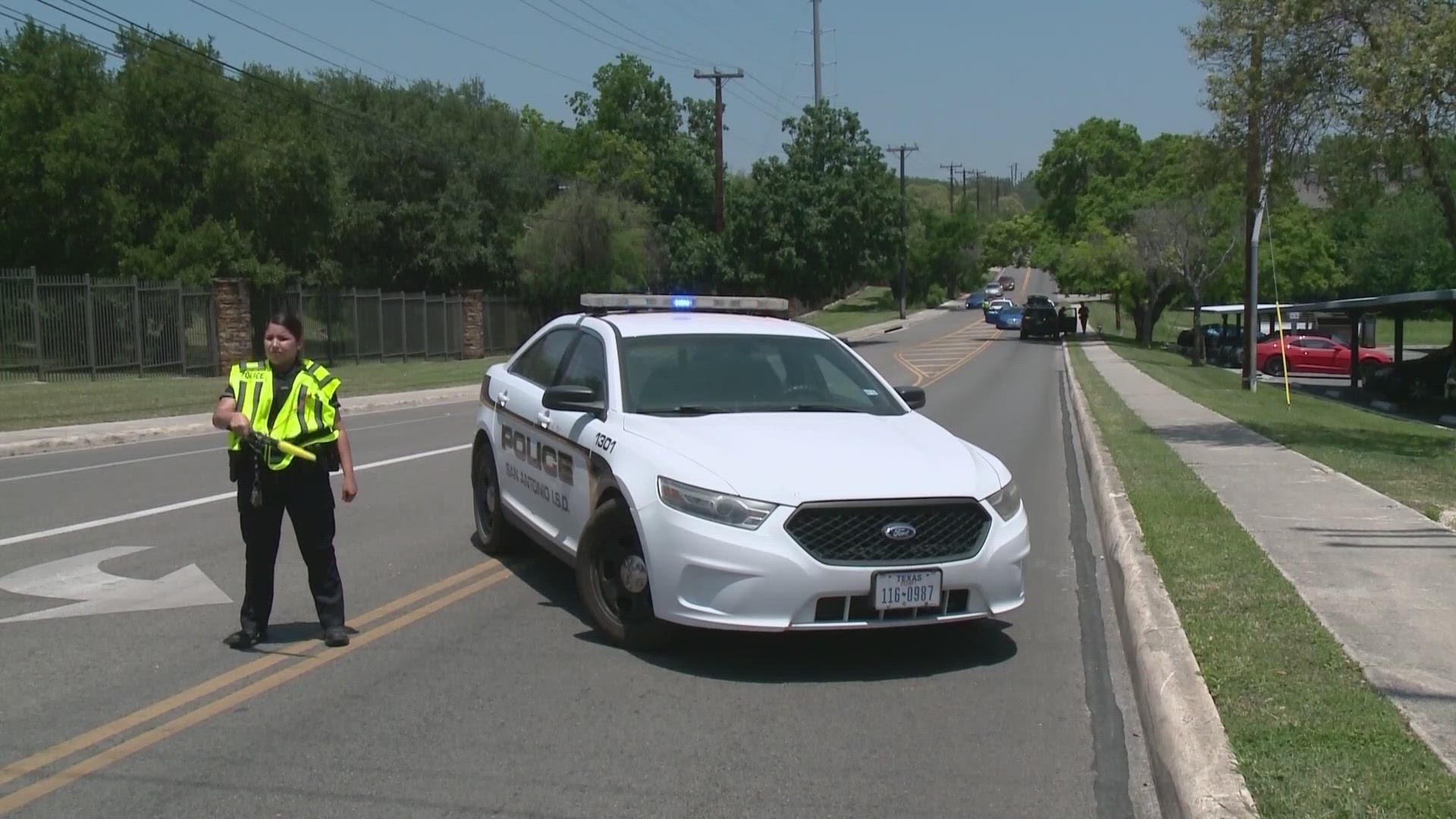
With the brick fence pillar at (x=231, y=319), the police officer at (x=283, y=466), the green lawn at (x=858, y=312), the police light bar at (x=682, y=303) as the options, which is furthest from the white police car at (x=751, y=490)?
the green lawn at (x=858, y=312)

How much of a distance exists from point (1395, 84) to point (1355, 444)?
184 inches

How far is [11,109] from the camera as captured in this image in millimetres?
32656

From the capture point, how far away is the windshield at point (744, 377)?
777 cm

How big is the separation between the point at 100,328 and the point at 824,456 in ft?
89.9

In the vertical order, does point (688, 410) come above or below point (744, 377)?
below

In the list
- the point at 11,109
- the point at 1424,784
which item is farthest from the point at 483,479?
the point at 11,109

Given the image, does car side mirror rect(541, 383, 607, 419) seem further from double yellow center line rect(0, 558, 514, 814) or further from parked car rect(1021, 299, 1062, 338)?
parked car rect(1021, 299, 1062, 338)

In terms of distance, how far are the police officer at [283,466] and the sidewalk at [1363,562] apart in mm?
4879

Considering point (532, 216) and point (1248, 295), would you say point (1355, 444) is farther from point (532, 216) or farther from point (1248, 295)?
point (532, 216)

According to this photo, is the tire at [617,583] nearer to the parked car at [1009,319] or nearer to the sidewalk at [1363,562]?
the sidewalk at [1363,562]

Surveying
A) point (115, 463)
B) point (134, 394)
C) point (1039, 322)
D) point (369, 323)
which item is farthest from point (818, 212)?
point (115, 463)

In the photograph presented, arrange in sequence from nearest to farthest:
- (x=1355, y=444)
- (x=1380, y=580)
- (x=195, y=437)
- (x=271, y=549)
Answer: (x=271, y=549)
(x=1380, y=580)
(x=1355, y=444)
(x=195, y=437)

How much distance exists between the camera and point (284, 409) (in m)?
6.72

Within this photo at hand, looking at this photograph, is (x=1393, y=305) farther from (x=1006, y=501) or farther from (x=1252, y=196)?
(x=1006, y=501)
